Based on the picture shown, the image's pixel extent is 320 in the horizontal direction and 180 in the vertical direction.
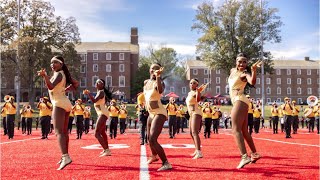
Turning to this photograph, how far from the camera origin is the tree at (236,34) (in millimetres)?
51031

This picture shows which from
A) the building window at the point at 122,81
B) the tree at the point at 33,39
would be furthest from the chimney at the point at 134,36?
the tree at the point at 33,39

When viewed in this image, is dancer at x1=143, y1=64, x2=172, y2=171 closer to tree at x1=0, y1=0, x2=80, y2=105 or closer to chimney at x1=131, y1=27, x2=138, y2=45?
tree at x1=0, y1=0, x2=80, y2=105

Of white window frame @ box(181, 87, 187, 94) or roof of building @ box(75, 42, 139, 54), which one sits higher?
roof of building @ box(75, 42, 139, 54)

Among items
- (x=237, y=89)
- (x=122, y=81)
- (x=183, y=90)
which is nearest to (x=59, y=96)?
(x=237, y=89)

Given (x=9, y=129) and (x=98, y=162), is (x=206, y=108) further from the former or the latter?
(x=98, y=162)

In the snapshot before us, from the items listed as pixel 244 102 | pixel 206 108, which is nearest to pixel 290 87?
pixel 206 108

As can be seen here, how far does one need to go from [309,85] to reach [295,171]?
320 feet

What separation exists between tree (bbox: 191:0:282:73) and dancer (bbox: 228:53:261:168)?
43740 millimetres

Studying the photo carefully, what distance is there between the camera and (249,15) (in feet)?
169

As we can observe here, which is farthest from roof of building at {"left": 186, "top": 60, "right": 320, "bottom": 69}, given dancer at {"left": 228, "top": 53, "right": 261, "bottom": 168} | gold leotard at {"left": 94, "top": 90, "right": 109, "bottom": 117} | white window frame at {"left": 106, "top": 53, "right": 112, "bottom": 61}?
dancer at {"left": 228, "top": 53, "right": 261, "bottom": 168}

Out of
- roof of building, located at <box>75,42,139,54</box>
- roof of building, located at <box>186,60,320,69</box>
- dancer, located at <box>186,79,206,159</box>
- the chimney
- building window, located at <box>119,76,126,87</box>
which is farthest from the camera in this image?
roof of building, located at <box>186,60,320,69</box>

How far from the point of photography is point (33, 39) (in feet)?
147

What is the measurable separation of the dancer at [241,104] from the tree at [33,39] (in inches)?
1575

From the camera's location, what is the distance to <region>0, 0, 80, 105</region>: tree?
147 feet
